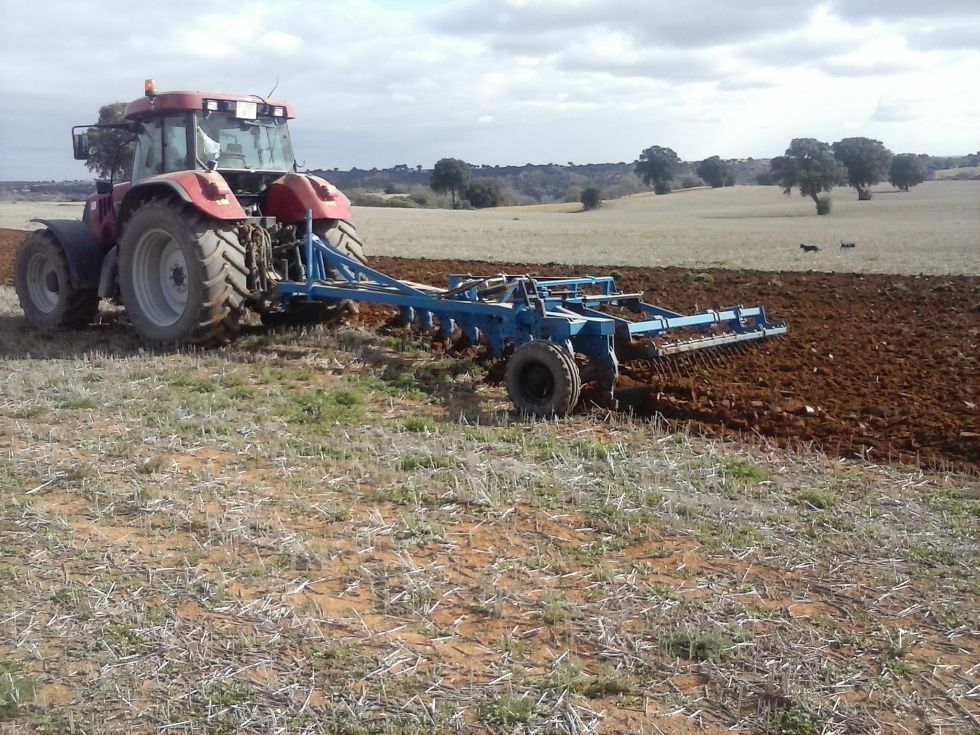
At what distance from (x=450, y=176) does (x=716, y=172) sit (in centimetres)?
3012

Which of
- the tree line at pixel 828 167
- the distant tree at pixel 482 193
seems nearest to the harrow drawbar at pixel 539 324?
the tree line at pixel 828 167

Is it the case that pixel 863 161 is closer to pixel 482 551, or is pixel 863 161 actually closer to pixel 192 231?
pixel 192 231

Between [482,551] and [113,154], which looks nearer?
[482,551]

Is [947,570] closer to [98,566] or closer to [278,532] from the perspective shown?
[278,532]

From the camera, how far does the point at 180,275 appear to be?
29.5 ft

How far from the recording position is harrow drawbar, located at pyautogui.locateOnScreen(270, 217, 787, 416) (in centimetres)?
650

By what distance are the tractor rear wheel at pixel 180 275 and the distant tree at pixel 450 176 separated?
71635 millimetres

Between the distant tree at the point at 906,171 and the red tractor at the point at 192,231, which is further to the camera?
the distant tree at the point at 906,171

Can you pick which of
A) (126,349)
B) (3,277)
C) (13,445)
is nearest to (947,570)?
(13,445)

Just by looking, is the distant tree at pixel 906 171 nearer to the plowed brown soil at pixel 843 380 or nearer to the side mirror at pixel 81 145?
the plowed brown soil at pixel 843 380

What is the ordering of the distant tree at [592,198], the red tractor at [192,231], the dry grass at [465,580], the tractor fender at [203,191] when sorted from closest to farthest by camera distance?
the dry grass at [465,580] → the tractor fender at [203,191] → the red tractor at [192,231] → the distant tree at [592,198]

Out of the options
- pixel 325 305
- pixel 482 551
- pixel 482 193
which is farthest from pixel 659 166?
pixel 482 551

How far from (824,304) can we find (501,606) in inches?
343

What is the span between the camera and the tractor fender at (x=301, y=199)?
9320mm
